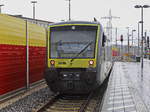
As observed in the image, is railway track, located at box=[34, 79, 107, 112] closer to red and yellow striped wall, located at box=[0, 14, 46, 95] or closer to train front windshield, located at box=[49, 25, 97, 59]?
train front windshield, located at box=[49, 25, 97, 59]

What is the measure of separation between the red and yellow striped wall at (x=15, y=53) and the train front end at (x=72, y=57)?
165cm

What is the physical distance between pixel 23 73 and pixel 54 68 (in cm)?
266

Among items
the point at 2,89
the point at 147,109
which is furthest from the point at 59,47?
the point at 147,109

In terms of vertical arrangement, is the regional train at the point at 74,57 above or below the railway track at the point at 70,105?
above

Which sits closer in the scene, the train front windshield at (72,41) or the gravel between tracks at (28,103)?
the gravel between tracks at (28,103)

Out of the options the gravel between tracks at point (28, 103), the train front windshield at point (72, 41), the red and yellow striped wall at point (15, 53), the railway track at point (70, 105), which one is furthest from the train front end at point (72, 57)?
the red and yellow striped wall at point (15, 53)

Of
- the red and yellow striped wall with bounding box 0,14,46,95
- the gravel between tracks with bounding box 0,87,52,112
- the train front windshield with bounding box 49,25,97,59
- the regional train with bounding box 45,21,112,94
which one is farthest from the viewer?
the red and yellow striped wall with bounding box 0,14,46,95

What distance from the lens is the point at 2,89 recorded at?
9359 mm

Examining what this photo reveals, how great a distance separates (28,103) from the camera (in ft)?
28.8

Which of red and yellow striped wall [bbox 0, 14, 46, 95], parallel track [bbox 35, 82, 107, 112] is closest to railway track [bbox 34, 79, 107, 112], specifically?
parallel track [bbox 35, 82, 107, 112]

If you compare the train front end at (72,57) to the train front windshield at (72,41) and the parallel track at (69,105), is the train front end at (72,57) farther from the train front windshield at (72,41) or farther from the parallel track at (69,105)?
the parallel track at (69,105)

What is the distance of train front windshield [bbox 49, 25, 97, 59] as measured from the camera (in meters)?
9.26

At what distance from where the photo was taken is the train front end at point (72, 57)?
899cm

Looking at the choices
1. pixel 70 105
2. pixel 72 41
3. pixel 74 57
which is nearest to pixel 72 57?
pixel 74 57
